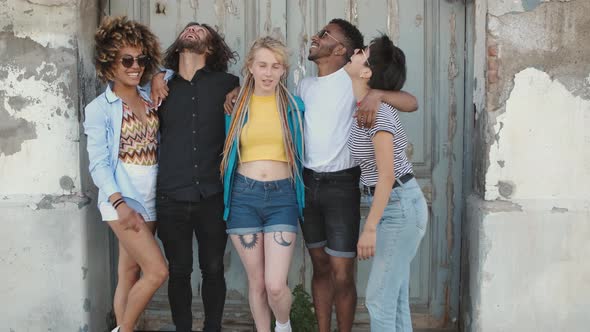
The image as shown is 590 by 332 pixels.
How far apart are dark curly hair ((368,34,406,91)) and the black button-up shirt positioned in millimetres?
952

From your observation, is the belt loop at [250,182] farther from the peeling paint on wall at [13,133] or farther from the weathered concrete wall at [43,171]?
the peeling paint on wall at [13,133]

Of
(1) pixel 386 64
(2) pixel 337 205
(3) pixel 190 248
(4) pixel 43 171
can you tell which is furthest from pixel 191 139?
(1) pixel 386 64

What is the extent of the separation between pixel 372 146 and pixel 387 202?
0.33 m

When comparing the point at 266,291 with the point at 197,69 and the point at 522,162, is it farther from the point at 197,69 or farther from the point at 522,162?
the point at 522,162

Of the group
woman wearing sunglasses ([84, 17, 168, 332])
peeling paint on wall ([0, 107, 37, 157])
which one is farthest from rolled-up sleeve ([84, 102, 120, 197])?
peeling paint on wall ([0, 107, 37, 157])

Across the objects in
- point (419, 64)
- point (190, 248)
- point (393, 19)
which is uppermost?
point (393, 19)

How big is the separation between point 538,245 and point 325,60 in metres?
1.67

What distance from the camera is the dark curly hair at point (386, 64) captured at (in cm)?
Answer: 344

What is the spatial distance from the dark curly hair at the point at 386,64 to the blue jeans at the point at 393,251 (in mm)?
548

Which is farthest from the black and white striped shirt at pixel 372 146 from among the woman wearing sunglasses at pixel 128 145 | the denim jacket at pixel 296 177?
the woman wearing sunglasses at pixel 128 145

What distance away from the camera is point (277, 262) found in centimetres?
379

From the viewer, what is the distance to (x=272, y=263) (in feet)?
12.4

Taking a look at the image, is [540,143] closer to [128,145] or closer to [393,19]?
[393,19]

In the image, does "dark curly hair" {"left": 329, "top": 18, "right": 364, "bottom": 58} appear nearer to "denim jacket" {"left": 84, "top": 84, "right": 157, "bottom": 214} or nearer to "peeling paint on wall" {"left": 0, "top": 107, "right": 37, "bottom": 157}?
"denim jacket" {"left": 84, "top": 84, "right": 157, "bottom": 214}
